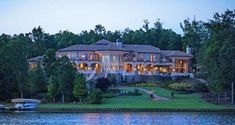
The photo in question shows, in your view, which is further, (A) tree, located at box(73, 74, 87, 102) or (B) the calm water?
(A) tree, located at box(73, 74, 87, 102)

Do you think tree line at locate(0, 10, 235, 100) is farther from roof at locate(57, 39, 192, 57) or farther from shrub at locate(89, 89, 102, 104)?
roof at locate(57, 39, 192, 57)

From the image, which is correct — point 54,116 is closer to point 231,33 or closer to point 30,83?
point 30,83

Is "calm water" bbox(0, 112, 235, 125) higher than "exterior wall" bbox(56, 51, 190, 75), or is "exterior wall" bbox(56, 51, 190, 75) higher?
"exterior wall" bbox(56, 51, 190, 75)

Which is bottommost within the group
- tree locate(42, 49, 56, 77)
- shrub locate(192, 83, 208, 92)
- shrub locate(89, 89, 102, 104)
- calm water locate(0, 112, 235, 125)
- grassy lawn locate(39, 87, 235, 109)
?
calm water locate(0, 112, 235, 125)

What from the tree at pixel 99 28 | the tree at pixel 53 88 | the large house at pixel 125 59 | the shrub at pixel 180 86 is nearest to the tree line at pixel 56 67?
the tree at pixel 53 88

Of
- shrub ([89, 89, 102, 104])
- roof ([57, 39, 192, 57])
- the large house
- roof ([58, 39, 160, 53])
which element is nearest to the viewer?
shrub ([89, 89, 102, 104])

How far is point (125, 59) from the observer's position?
403ft

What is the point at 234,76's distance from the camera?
8475 centimetres

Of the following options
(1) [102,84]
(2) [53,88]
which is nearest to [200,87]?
(1) [102,84]

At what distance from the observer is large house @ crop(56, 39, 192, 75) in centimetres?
11925

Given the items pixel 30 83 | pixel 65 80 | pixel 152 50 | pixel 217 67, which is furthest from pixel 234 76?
pixel 152 50

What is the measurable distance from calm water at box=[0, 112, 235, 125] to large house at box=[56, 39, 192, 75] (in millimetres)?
44351

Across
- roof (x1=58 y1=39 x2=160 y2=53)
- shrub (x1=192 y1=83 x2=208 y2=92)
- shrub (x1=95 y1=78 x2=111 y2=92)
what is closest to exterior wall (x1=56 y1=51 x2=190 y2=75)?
roof (x1=58 y1=39 x2=160 y2=53)

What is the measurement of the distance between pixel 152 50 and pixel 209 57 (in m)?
38.5
